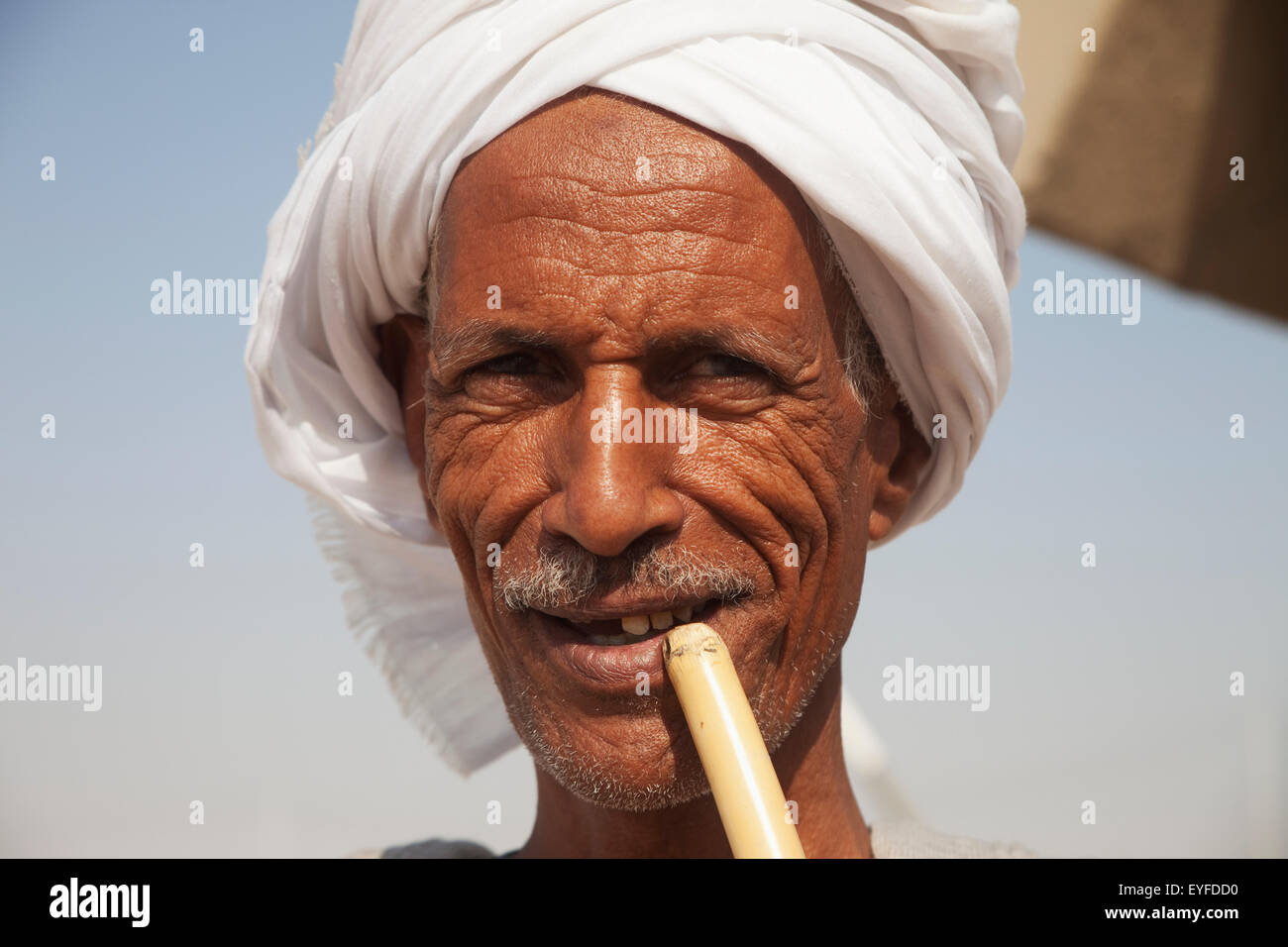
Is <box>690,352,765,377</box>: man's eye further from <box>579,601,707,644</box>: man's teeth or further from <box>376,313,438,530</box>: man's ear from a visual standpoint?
<box>376,313,438,530</box>: man's ear

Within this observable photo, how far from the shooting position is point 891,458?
2668 millimetres

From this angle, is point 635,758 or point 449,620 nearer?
point 635,758

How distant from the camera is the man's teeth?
2248 mm

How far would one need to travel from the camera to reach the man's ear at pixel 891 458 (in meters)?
2.59

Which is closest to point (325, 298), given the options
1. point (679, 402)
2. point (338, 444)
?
point (338, 444)

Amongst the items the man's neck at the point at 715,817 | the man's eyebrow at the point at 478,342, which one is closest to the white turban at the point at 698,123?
the man's eyebrow at the point at 478,342

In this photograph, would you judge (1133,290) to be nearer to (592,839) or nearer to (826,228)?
(826,228)

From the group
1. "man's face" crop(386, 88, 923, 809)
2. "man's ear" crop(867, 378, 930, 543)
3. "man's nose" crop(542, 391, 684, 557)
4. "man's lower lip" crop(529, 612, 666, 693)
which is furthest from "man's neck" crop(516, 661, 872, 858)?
"man's nose" crop(542, 391, 684, 557)

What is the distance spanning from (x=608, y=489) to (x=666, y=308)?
336 millimetres

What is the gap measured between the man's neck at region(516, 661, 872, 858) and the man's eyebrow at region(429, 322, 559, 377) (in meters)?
0.93

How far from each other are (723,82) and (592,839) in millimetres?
1514

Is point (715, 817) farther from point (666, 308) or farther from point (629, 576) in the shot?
point (666, 308)

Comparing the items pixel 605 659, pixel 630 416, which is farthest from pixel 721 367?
pixel 605 659

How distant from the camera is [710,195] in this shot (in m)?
2.24
